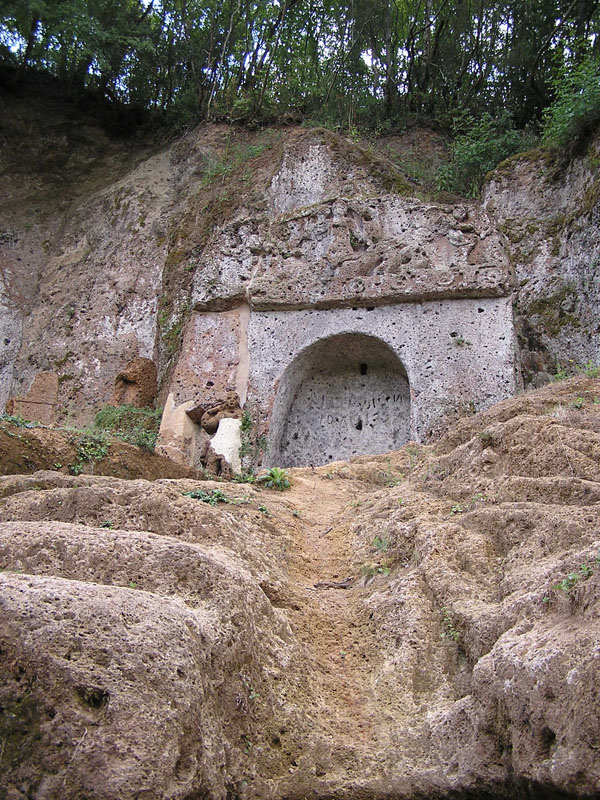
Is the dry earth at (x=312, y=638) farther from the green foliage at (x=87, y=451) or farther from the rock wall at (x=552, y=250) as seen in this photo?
the rock wall at (x=552, y=250)

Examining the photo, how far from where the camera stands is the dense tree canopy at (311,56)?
17812 mm

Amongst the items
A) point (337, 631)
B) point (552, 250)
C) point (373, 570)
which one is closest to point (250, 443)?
point (373, 570)

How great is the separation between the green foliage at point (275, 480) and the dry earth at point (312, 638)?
5.37ft

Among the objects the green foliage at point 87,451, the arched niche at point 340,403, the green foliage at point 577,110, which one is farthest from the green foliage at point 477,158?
the green foliage at point 87,451

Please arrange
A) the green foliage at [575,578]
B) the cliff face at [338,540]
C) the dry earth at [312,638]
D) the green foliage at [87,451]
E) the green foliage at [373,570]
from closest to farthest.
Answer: the dry earth at [312,638]
the cliff face at [338,540]
the green foliage at [575,578]
the green foliage at [373,570]
the green foliage at [87,451]

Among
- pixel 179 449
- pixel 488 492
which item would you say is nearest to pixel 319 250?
pixel 179 449

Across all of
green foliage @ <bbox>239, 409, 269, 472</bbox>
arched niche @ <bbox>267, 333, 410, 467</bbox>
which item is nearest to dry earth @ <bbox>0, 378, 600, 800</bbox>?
green foliage @ <bbox>239, 409, 269, 472</bbox>

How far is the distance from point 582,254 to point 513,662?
9.96m

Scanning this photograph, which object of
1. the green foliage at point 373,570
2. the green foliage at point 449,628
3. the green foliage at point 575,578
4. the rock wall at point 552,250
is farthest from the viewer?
the rock wall at point 552,250

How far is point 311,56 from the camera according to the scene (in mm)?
19562

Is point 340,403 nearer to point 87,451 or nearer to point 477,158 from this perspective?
point 87,451

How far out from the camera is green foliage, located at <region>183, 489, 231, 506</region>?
609 centimetres

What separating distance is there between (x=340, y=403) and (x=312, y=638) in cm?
737

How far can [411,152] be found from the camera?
17.4 m
